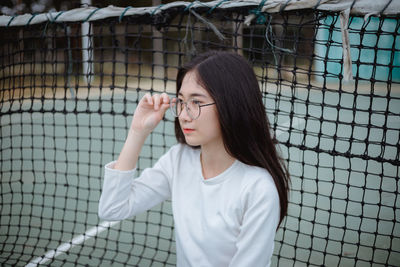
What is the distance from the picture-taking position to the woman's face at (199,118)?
1.12 meters

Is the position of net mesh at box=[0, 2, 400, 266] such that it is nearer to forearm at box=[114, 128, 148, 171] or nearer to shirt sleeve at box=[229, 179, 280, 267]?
forearm at box=[114, 128, 148, 171]

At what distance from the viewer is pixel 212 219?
46.3 inches

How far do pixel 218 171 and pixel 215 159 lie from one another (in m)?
0.04

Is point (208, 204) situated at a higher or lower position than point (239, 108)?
lower

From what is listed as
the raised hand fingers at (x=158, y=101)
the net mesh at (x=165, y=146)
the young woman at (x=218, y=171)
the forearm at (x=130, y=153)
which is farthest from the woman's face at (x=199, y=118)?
the net mesh at (x=165, y=146)

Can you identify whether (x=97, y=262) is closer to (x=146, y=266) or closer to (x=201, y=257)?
(x=146, y=266)

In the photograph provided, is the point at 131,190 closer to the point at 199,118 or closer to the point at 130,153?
the point at 130,153

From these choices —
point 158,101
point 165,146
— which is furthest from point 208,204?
point 165,146

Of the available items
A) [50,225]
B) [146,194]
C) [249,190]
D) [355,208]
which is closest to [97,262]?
[50,225]

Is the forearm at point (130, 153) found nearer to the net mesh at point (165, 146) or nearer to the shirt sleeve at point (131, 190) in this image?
the shirt sleeve at point (131, 190)

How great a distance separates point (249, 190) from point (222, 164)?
0.47ft

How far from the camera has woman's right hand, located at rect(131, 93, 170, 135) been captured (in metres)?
1.27

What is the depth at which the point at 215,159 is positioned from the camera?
1.24 m

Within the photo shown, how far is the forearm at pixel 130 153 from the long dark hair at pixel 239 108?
0.84ft
